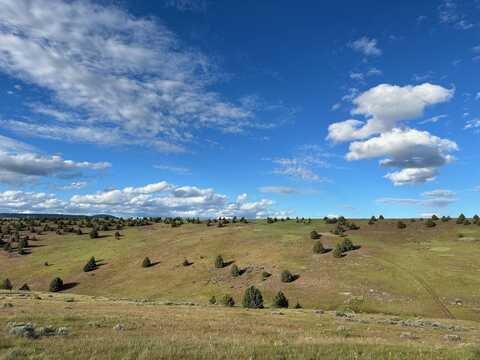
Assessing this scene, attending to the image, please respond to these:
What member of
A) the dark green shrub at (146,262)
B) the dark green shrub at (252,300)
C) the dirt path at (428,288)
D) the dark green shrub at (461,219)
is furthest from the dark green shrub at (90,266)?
the dark green shrub at (461,219)

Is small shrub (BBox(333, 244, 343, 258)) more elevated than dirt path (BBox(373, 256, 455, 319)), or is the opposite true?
small shrub (BBox(333, 244, 343, 258))

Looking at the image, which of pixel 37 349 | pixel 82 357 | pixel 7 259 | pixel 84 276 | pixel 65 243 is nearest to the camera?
pixel 82 357

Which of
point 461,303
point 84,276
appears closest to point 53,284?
point 84,276

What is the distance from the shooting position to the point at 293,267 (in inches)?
3059

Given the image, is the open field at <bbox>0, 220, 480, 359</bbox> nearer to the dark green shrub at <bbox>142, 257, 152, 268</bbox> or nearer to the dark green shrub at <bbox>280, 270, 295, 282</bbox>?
the dark green shrub at <bbox>280, 270, 295, 282</bbox>

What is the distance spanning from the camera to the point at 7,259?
114938 millimetres

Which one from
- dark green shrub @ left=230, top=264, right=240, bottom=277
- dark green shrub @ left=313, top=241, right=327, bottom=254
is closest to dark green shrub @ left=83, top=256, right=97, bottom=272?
dark green shrub @ left=230, top=264, right=240, bottom=277

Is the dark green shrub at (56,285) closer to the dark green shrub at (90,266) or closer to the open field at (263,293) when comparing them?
the open field at (263,293)

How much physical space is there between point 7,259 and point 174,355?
127616 millimetres

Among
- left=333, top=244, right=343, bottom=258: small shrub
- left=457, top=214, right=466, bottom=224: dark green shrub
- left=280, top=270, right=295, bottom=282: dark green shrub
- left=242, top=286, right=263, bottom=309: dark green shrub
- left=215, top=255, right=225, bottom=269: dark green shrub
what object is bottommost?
left=242, top=286, right=263, bottom=309: dark green shrub

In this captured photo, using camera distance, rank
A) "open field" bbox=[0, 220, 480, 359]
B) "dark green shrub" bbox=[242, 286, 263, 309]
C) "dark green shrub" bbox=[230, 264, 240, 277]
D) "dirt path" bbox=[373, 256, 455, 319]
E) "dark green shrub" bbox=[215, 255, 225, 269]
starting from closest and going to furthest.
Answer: "open field" bbox=[0, 220, 480, 359], "dirt path" bbox=[373, 256, 455, 319], "dark green shrub" bbox=[242, 286, 263, 309], "dark green shrub" bbox=[230, 264, 240, 277], "dark green shrub" bbox=[215, 255, 225, 269]

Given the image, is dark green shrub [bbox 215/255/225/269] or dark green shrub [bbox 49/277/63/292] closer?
dark green shrub [bbox 215/255/225/269]

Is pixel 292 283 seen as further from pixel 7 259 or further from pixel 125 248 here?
pixel 7 259

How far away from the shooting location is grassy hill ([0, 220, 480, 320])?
57.1 m
